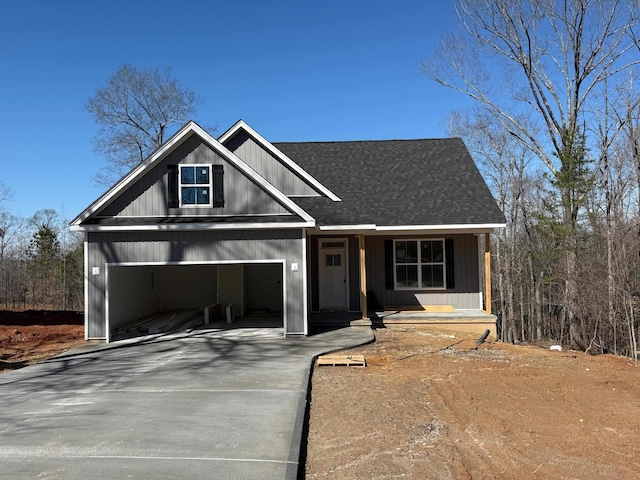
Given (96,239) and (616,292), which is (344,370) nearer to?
(96,239)

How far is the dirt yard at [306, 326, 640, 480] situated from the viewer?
4.76 meters

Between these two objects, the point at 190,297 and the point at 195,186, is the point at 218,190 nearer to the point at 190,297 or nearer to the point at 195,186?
the point at 195,186

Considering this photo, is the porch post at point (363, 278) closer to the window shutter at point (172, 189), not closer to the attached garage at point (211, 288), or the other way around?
the attached garage at point (211, 288)

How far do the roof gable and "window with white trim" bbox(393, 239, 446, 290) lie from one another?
5150mm

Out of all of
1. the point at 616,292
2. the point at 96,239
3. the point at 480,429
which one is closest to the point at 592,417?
the point at 480,429

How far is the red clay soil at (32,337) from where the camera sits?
36.9 ft

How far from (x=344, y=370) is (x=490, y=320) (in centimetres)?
675

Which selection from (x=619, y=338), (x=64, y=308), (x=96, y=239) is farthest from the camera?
(x=64, y=308)

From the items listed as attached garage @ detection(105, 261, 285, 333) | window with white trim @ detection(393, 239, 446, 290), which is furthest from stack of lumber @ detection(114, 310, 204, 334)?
window with white trim @ detection(393, 239, 446, 290)

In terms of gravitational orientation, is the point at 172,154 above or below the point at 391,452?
above

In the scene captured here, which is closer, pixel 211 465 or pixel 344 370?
pixel 211 465

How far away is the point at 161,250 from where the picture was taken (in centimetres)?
1202

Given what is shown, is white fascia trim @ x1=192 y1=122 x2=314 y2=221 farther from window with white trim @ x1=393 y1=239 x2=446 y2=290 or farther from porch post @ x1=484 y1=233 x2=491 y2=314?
porch post @ x1=484 y1=233 x2=491 y2=314

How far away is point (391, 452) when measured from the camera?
16.6ft
